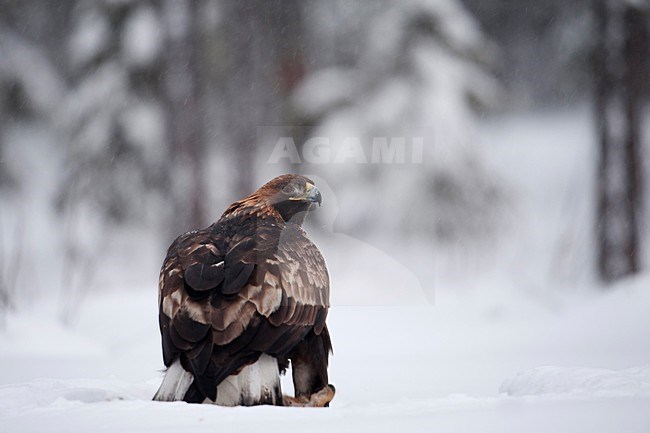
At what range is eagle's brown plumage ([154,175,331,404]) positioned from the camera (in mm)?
4066

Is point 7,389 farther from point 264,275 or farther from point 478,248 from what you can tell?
point 478,248

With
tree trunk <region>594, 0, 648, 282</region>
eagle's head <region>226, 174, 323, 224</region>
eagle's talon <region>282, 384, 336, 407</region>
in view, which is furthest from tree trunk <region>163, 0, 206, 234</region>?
eagle's talon <region>282, 384, 336, 407</region>

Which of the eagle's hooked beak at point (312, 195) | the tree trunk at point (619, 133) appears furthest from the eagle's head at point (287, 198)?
the tree trunk at point (619, 133)

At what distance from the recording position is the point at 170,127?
11.9m

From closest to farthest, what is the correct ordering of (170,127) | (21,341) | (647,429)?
(647,429)
(21,341)
(170,127)

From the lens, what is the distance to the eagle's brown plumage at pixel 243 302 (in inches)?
160

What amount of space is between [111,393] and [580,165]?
9056 mm

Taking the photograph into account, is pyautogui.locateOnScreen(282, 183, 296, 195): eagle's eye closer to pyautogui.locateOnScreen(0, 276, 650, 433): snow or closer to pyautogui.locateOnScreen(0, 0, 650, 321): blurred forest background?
pyautogui.locateOnScreen(0, 276, 650, 433): snow

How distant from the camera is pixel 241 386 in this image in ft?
Result: 13.3

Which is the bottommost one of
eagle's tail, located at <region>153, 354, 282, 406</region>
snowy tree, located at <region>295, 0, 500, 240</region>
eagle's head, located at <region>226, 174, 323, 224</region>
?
eagle's tail, located at <region>153, 354, 282, 406</region>

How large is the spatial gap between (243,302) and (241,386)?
41cm

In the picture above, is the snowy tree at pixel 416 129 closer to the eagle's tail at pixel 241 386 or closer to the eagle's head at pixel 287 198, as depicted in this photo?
the eagle's head at pixel 287 198

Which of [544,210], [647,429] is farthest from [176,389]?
[544,210]

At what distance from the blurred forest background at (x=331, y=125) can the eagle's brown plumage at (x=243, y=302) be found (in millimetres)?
4447
